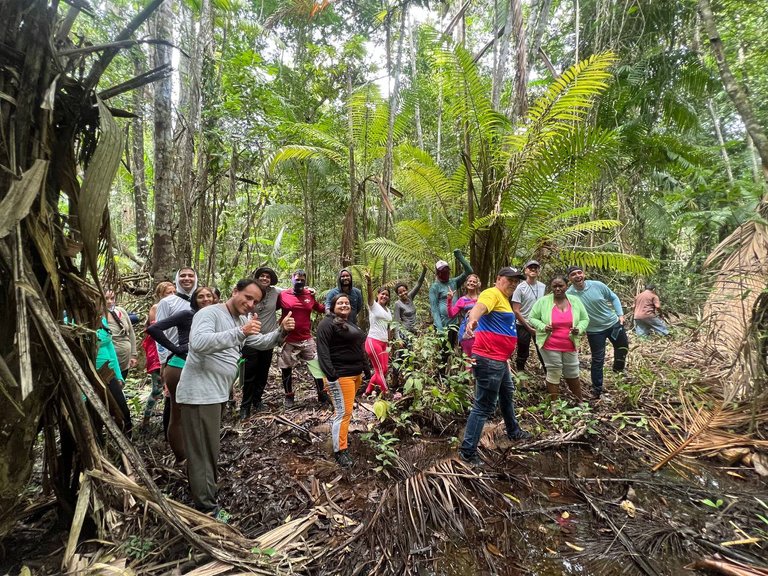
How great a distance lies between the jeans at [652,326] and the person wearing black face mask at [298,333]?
5.40 metres

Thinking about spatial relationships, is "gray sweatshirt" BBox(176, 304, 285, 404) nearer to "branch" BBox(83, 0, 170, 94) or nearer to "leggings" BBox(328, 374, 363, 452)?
Result: "leggings" BBox(328, 374, 363, 452)

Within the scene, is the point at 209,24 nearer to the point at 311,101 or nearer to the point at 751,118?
the point at 311,101

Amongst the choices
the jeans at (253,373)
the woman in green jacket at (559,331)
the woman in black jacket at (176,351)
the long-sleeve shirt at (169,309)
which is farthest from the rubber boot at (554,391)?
the long-sleeve shirt at (169,309)

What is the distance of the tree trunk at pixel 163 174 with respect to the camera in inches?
187

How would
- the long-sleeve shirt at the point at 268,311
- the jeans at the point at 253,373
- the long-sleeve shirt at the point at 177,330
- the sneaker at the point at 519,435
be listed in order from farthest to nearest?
1. the long-sleeve shirt at the point at 268,311
2. the jeans at the point at 253,373
3. the sneaker at the point at 519,435
4. the long-sleeve shirt at the point at 177,330

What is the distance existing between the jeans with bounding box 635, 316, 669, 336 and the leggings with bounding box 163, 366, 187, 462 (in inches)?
270

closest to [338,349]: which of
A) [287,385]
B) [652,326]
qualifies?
[287,385]

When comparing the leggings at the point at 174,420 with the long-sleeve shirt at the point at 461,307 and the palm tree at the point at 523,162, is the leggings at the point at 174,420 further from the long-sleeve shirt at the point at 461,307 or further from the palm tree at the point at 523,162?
the palm tree at the point at 523,162

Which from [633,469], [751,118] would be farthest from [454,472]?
[751,118]

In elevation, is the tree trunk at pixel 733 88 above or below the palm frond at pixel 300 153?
below

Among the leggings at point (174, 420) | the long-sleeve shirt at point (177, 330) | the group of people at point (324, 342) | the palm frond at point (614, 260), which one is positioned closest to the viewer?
the group of people at point (324, 342)

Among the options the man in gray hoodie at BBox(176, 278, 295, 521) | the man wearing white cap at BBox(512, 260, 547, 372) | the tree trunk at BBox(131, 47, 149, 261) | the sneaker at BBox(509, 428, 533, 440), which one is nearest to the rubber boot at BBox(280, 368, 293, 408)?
the man in gray hoodie at BBox(176, 278, 295, 521)

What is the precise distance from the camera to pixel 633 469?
3.21 m

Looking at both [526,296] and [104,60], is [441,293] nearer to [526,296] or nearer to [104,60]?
[526,296]
